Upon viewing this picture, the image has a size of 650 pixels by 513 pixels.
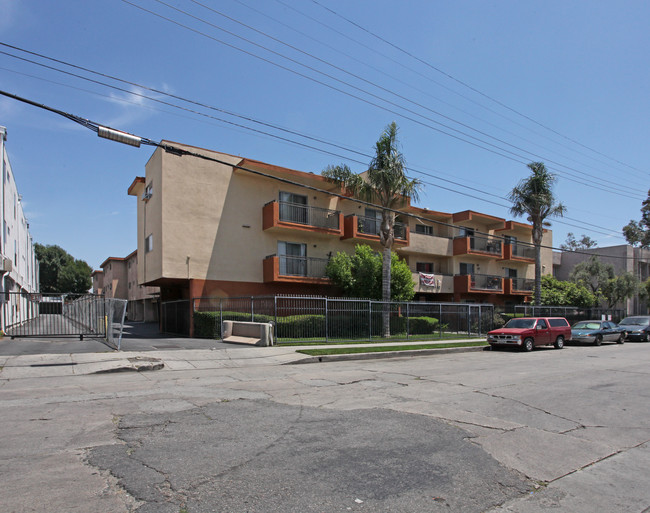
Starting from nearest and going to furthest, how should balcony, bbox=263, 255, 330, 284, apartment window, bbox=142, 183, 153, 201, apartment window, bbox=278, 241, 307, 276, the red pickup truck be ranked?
the red pickup truck, balcony, bbox=263, 255, 330, 284, apartment window, bbox=142, 183, 153, 201, apartment window, bbox=278, 241, 307, 276

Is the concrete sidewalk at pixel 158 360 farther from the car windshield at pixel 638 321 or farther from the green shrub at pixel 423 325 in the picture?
the car windshield at pixel 638 321

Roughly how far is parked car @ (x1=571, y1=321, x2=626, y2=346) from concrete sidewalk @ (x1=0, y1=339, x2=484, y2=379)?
11.0m

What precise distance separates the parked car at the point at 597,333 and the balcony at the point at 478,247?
10500 millimetres

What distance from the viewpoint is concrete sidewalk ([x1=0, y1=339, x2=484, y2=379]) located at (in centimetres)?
1137

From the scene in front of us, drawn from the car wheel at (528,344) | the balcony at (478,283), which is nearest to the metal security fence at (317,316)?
the car wheel at (528,344)

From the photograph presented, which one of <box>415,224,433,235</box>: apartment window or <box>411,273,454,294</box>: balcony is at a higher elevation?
<box>415,224,433,235</box>: apartment window

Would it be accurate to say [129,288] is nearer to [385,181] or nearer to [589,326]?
[385,181]

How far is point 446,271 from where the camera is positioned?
35.7m

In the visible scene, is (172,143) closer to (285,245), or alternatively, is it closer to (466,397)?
(285,245)

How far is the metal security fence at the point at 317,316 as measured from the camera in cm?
1992

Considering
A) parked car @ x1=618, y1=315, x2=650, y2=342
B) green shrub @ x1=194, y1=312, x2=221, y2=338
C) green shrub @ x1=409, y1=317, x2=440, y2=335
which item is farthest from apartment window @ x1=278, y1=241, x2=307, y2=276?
parked car @ x1=618, y1=315, x2=650, y2=342

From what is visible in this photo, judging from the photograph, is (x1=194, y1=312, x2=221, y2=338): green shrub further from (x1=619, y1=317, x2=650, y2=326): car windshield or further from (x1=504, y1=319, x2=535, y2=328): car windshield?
(x1=619, y1=317, x2=650, y2=326): car windshield

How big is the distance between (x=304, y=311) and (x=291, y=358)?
5153 millimetres

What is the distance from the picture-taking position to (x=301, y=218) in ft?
85.6
